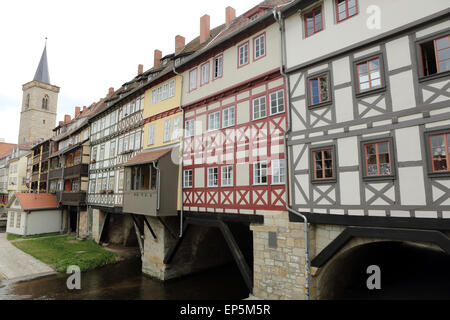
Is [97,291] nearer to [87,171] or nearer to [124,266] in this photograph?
[124,266]

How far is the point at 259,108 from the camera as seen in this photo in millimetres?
11414

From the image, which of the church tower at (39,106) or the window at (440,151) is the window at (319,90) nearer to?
the window at (440,151)

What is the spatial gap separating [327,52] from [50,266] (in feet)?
68.1

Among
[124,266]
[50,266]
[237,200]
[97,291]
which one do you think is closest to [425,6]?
[237,200]

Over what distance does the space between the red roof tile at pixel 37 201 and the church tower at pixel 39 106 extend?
35.6m

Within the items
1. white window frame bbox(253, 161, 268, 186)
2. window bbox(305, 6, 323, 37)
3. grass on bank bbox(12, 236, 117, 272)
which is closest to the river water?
grass on bank bbox(12, 236, 117, 272)

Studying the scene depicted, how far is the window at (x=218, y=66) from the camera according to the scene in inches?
528

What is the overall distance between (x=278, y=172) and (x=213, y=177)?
3.61 m

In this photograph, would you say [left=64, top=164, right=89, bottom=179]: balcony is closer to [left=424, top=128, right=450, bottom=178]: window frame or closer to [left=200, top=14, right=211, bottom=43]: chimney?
[left=200, top=14, right=211, bottom=43]: chimney

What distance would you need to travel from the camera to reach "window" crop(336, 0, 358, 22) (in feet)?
28.7

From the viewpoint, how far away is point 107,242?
25391mm

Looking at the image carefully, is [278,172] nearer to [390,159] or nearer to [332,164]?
[332,164]

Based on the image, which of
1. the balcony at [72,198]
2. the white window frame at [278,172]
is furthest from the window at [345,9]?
the balcony at [72,198]

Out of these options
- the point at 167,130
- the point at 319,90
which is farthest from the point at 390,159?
the point at 167,130
